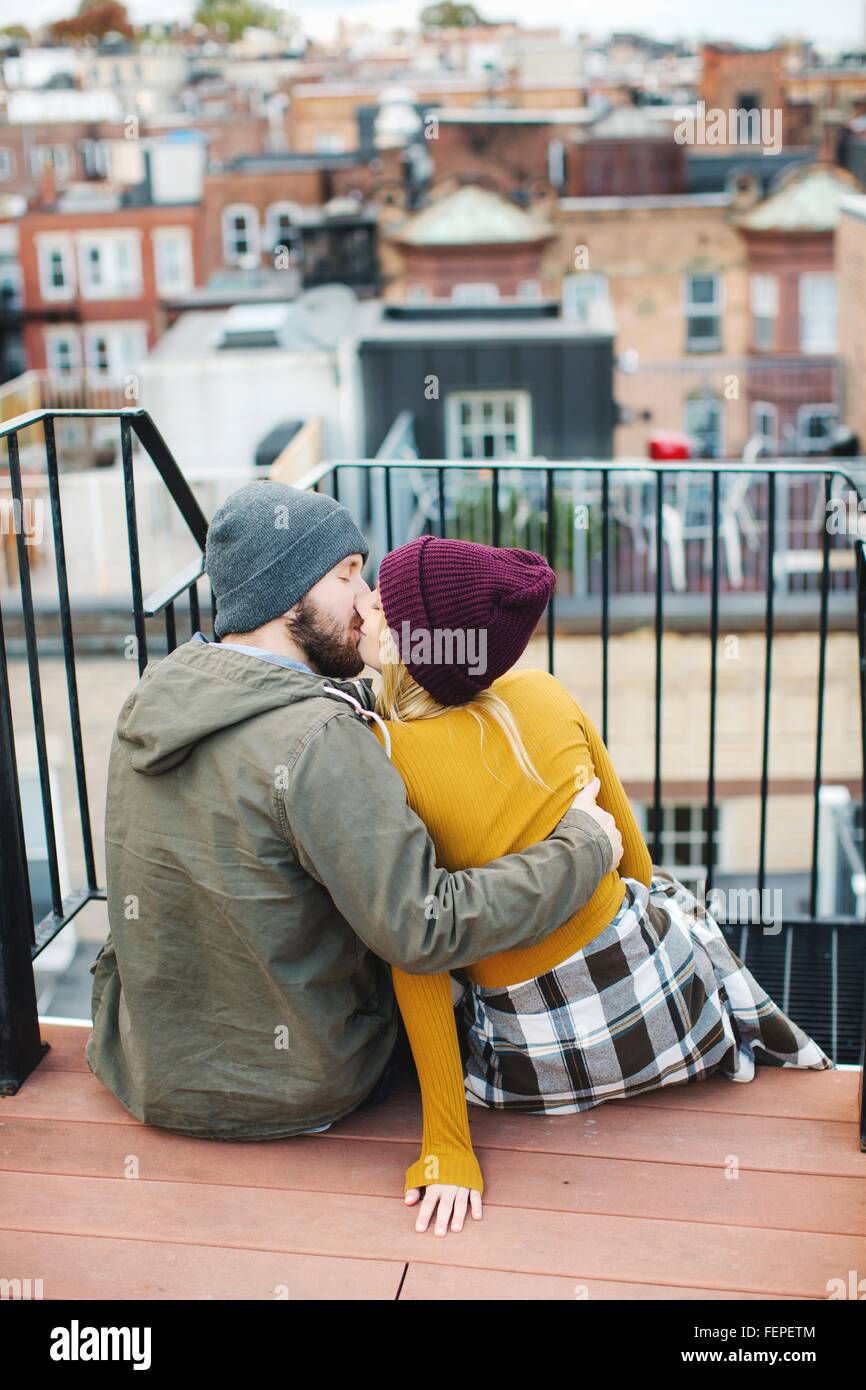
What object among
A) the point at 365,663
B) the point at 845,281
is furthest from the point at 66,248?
the point at 365,663

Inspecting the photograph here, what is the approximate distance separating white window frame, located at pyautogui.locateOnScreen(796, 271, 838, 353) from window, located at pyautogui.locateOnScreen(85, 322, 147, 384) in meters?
16.5

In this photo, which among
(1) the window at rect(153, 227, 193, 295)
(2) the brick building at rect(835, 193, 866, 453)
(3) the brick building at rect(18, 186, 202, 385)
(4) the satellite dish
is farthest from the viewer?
(1) the window at rect(153, 227, 193, 295)

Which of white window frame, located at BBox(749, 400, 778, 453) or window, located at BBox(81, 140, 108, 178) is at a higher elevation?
window, located at BBox(81, 140, 108, 178)

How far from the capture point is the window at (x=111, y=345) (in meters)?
35.6

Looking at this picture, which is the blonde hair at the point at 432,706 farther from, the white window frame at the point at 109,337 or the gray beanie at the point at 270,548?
the white window frame at the point at 109,337

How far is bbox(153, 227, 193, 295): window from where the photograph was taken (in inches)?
1382

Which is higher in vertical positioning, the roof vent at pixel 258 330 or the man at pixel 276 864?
the man at pixel 276 864

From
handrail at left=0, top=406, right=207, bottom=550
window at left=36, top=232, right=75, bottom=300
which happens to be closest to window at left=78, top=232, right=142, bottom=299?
window at left=36, top=232, right=75, bottom=300

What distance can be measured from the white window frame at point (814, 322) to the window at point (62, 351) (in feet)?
59.1

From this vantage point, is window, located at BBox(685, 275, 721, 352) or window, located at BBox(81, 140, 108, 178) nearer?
window, located at BBox(685, 275, 721, 352)

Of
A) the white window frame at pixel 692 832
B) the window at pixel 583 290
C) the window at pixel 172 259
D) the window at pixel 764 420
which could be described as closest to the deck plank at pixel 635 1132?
the white window frame at pixel 692 832

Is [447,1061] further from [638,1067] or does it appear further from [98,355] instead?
[98,355]

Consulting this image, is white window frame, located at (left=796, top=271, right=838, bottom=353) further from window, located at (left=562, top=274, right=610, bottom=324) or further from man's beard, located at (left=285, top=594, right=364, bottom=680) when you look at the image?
man's beard, located at (left=285, top=594, right=364, bottom=680)
